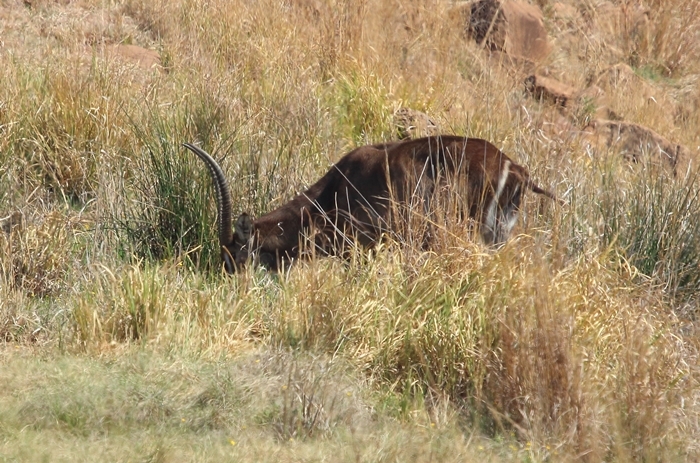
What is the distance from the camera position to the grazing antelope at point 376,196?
24.6 feet

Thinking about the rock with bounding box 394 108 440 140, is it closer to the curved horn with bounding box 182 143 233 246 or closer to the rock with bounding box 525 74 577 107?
the rock with bounding box 525 74 577 107

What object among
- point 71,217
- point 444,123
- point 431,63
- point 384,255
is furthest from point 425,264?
point 431,63

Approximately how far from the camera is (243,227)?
7922mm

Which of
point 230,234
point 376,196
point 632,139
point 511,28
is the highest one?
point 511,28

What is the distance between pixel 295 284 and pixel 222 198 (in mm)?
1192

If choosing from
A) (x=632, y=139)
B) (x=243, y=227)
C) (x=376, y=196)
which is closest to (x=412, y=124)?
(x=632, y=139)

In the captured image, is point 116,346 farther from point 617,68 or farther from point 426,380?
point 617,68

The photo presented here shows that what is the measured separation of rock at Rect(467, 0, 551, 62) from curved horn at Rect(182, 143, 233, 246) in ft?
23.6

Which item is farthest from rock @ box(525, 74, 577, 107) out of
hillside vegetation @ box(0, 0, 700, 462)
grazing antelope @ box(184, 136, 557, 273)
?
grazing antelope @ box(184, 136, 557, 273)

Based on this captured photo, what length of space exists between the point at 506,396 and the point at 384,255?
69.0 inches

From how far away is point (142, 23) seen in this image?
1298 centimetres

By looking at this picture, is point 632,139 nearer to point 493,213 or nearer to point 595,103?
point 595,103

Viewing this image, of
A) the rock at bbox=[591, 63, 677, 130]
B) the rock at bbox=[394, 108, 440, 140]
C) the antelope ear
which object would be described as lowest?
the rock at bbox=[591, 63, 677, 130]

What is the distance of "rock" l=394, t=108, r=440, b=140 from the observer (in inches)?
420
